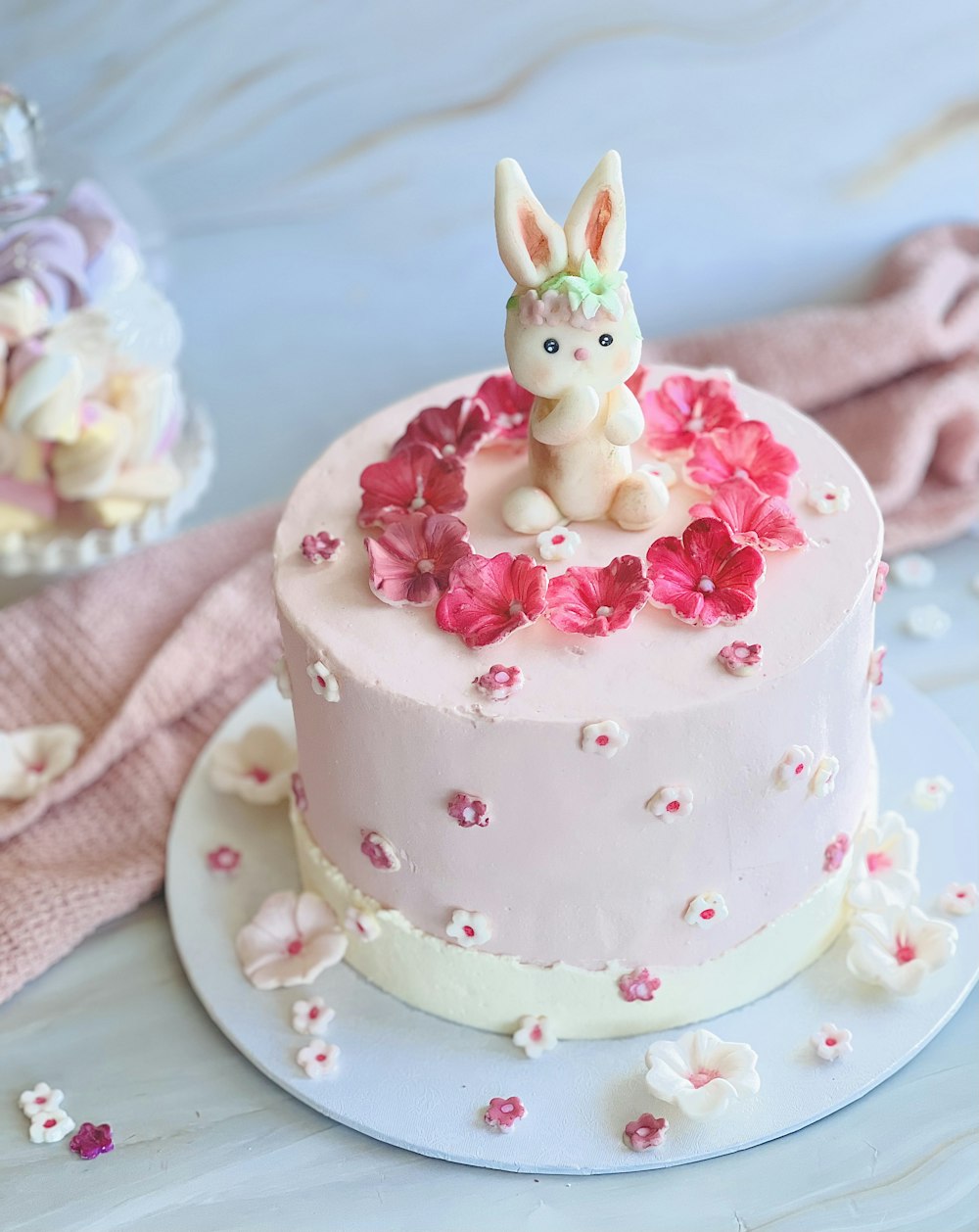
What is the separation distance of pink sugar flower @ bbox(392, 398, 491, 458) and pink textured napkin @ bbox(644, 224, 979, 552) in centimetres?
50

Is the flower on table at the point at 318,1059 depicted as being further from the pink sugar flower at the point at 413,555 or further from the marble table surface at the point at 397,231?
the pink sugar flower at the point at 413,555

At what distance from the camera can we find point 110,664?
50.3 inches

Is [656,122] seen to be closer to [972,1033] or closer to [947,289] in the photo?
[947,289]

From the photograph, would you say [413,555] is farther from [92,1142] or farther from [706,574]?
[92,1142]

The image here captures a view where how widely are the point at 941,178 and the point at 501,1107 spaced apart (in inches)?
41.8

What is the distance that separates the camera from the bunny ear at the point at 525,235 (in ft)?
2.78

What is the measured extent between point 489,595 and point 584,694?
89 millimetres

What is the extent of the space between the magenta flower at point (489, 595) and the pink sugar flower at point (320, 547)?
0.31 feet

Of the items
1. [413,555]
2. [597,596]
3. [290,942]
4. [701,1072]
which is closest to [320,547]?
[413,555]

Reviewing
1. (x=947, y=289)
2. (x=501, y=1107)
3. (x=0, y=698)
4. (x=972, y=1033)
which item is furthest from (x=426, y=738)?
(x=947, y=289)

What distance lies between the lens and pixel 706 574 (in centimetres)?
89

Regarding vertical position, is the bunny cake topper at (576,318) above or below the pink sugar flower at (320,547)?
above

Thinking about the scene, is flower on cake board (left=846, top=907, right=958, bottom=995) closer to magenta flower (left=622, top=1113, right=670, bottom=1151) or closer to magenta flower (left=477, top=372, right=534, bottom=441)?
magenta flower (left=622, top=1113, right=670, bottom=1151)

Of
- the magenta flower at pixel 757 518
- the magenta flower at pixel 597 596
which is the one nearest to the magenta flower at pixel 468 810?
the magenta flower at pixel 597 596
